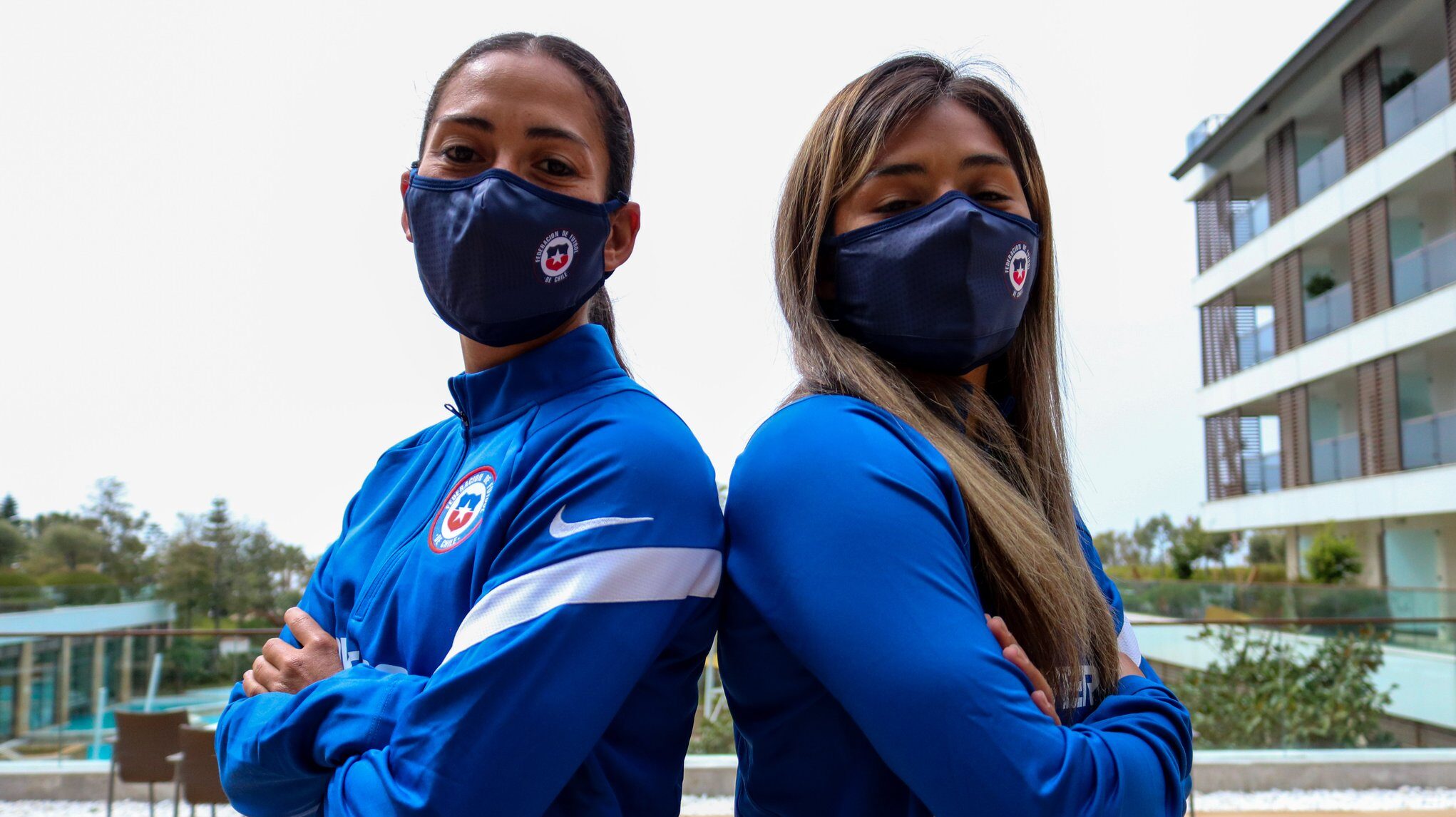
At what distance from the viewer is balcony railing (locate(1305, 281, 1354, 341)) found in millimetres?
20453

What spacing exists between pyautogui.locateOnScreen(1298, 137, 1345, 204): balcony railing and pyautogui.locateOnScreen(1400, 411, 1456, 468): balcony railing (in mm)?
5178

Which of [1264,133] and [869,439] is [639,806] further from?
[1264,133]

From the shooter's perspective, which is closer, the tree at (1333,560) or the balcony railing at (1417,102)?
the balcony railing at (1417,102)

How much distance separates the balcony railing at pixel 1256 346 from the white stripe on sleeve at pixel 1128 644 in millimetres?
24877

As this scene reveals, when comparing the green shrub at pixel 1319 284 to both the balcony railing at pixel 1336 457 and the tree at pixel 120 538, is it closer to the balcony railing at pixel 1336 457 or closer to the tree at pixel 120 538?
the balcony railing at pixel 1336 457

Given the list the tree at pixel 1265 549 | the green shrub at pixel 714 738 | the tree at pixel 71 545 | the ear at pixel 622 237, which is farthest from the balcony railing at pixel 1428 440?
the tree at pixel 71 545

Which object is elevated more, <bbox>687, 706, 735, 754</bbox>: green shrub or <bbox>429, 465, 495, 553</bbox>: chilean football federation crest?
<bbox>429, 465, 495, 553</bbox>: chilean football federation crest

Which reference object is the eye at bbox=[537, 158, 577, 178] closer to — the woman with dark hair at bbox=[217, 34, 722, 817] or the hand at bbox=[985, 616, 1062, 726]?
the woman with dark hair at bbox=[217, 34, 722, 817]

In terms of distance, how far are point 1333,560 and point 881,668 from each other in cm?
2096

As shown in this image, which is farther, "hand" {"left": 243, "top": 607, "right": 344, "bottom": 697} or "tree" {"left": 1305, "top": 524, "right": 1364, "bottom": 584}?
"tree" {"left": 1305, "top": 524, "right": 1364, "bottom": 584}

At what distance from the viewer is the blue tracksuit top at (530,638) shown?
959mm

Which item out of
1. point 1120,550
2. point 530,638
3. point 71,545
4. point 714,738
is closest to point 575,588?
point 530,638

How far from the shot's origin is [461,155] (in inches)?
49.4

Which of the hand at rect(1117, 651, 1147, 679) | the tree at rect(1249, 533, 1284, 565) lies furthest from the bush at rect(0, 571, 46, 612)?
the tree at rect(1249, 533, 1284, 565)
